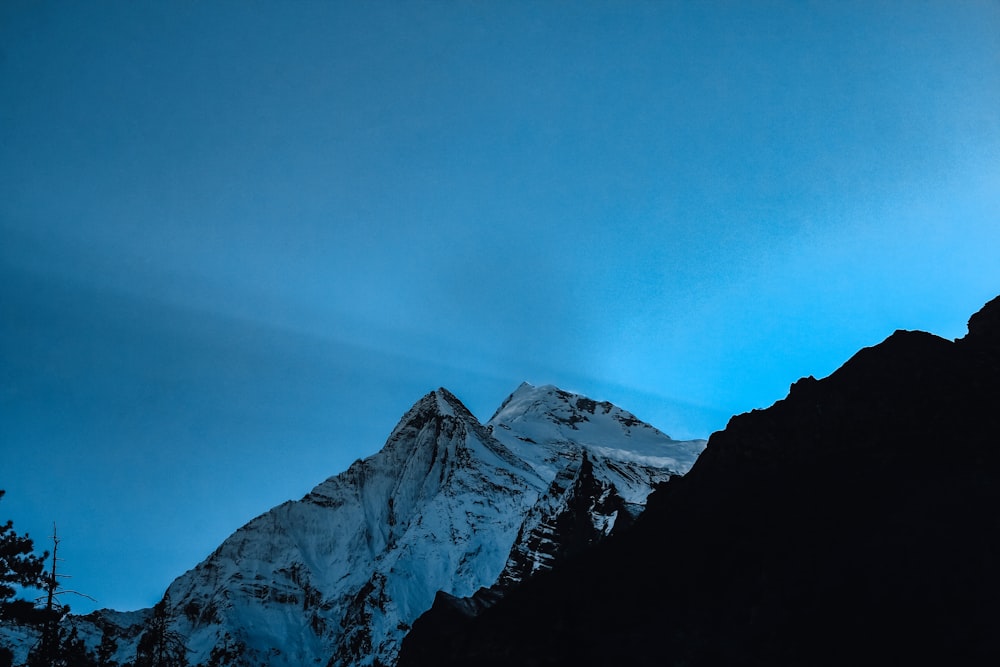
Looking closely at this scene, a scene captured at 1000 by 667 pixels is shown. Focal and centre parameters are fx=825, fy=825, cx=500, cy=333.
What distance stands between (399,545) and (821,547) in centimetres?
12168

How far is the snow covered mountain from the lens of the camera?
126062 millimetres

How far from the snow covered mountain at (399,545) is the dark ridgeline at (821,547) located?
146ft

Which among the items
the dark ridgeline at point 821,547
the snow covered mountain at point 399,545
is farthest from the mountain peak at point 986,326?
A: the snow covered mountain at point 399,545

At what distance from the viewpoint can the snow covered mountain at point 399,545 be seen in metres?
126

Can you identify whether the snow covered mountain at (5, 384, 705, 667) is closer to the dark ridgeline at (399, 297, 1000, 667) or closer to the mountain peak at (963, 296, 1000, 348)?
the dark ridgeline at (399, 297, 1000, 667)

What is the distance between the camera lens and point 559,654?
173ft

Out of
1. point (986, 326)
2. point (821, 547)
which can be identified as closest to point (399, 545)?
point (821, 547)

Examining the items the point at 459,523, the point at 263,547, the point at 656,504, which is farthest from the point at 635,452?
the point at 656,504

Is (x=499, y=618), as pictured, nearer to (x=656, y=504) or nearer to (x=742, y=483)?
(x=656, y=504)

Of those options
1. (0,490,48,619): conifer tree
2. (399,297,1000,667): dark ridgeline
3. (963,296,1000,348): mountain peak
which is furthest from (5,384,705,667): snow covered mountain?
(0,490,48,619): conifer tree

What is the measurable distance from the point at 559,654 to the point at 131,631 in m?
165

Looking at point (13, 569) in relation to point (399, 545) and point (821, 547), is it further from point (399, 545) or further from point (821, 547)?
point (399, 545)

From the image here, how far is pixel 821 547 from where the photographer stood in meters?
47.9

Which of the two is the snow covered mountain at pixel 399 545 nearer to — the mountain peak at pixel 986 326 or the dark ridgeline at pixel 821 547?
the dark ridgeline at pixel 821 547
